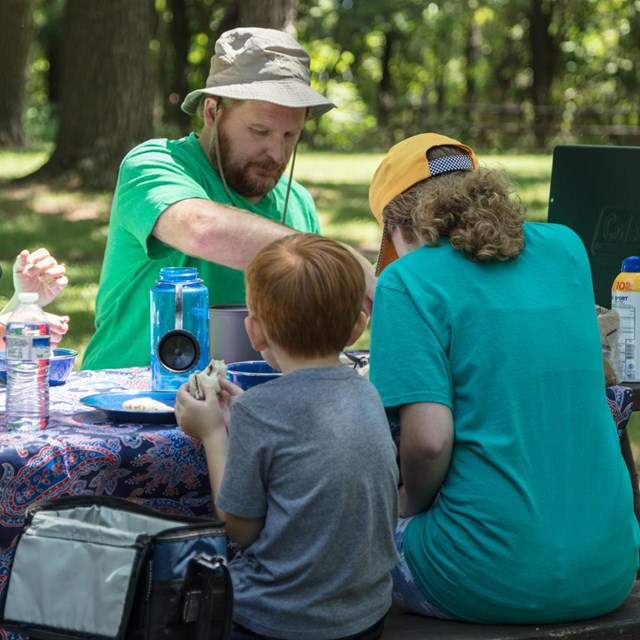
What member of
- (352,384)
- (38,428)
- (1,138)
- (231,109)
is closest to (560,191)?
(231,109)

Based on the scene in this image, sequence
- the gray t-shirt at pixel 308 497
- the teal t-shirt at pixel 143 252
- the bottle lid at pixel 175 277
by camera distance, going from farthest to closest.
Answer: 1. the teal t-shirt at pixel 143 252
2. the bottle lid at pixel 175 277
3. the gray t-shirt at pixel 308 497

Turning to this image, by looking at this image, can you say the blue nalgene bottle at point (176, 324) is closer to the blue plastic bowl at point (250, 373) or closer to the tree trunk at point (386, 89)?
the blue plastic bowl at point (250, 373)

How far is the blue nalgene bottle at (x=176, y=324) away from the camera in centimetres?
268

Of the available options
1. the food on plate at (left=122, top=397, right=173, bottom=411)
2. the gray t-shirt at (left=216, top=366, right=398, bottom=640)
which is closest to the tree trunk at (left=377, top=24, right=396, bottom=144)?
the food on plate at (left=122, top=397, right=173, bottom=411)

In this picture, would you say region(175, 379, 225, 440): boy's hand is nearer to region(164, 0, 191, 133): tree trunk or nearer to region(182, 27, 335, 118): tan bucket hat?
region(182, 27, 335, 118): tan bucket hat

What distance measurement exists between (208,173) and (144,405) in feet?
4.32

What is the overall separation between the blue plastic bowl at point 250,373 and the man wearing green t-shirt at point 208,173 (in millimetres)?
575

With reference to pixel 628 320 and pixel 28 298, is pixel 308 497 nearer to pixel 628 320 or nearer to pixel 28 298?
pixel 28 298

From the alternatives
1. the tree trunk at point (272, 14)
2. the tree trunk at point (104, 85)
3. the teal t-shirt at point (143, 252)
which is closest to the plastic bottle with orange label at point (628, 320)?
the teal t-shirt at point (143, 252)

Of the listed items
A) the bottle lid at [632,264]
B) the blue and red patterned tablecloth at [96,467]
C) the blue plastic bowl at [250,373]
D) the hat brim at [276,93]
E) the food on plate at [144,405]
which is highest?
the hat brim at [276,93]

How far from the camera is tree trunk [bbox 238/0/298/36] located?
10.4 meters

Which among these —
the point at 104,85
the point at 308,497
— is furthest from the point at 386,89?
the point at 308,497

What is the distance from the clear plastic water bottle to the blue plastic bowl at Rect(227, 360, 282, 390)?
44 centimetres

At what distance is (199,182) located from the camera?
3.63m
